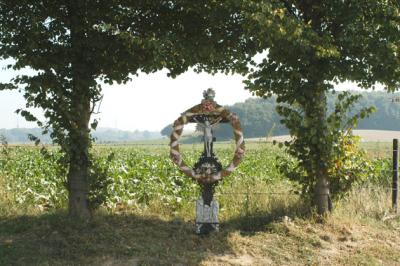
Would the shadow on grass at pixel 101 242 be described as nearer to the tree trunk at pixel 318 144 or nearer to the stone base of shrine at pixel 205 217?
the stone base of shrine at pixel 205 217

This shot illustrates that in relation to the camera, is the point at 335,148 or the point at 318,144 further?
the point at 335,148

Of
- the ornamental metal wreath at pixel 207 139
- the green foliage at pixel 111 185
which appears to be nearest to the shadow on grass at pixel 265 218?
the ornamental metal wreath at pixel 207 139

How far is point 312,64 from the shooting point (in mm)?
8711

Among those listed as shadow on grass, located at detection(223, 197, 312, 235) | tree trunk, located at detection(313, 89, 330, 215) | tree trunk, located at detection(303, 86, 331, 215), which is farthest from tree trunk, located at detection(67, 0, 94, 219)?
tree trunk, located at detection(313, 89, 330, 215)

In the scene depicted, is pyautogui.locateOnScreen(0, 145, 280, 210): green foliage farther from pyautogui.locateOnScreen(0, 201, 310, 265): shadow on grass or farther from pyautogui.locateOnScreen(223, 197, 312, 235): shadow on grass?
pyautogui.locateOnScreen(223, 197, 312, 235): shadow on grass

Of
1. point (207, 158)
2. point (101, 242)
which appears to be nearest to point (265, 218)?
point (207, 158)

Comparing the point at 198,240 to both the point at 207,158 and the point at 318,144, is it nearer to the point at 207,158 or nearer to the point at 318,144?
the point at 207,158

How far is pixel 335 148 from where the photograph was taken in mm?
9008

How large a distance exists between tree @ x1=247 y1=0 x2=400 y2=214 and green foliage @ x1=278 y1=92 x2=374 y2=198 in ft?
0.06

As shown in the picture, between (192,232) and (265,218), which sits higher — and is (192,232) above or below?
below

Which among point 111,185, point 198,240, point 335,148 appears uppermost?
point 335,148

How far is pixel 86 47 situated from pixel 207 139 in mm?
2537

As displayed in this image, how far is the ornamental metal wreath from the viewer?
8273 millimetres

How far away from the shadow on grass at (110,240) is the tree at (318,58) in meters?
1.61
